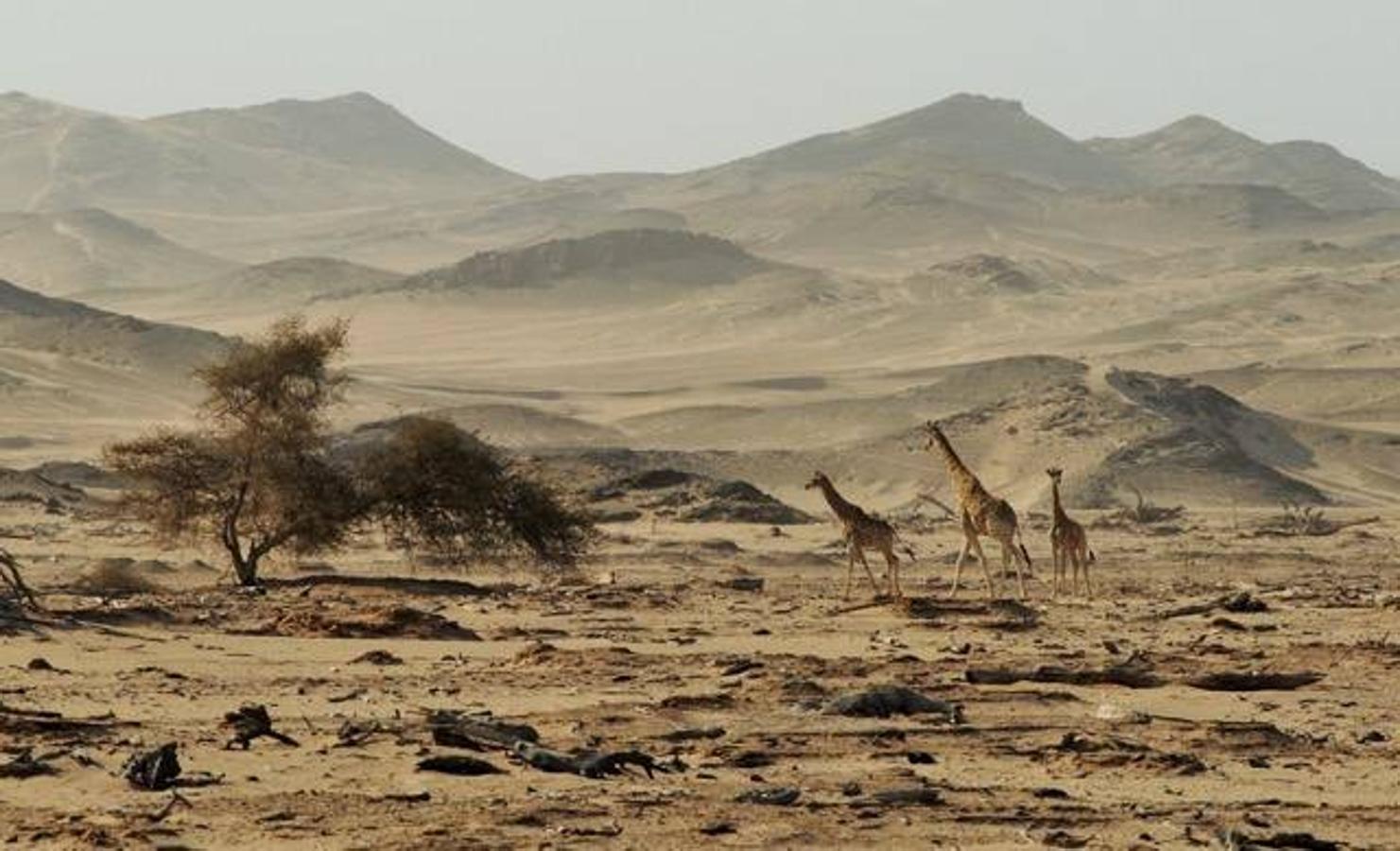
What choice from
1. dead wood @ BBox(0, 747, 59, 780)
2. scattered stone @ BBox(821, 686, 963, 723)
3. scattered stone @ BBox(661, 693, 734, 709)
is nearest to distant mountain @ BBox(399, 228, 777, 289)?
scattered stone @ BBox(661, 693, 734, 709)

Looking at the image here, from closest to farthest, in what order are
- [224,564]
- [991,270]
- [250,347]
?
1. [250,347]
2. [224,564]
3. [991,270]

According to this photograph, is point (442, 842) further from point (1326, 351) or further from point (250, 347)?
point (1326, 351)

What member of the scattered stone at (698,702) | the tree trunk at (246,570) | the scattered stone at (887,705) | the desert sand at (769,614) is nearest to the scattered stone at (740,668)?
the desert sand at (769,614)

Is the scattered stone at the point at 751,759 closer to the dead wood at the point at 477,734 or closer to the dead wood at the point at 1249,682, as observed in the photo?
the dead wood at the point at 477,734

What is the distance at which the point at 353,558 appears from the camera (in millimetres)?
32156

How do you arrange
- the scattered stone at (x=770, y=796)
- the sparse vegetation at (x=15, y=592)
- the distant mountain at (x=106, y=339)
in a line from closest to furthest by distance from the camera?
the scattered stone at (x=770, y=796) < the sparse vegetation at (x=15, y=592) < the distant mountain at (x=106, y=339)

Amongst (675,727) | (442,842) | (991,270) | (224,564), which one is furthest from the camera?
(991,270)

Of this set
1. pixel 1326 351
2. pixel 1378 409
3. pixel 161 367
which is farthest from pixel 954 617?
pixel 1326 351

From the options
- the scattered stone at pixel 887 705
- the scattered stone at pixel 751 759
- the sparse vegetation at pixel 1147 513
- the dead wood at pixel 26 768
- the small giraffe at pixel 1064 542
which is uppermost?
the dead wood at pixel 26 768

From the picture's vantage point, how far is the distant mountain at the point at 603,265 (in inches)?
4847

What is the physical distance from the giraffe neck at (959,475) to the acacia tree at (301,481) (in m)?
4.52

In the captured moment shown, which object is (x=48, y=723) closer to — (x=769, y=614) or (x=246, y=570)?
(x=769, y=614)

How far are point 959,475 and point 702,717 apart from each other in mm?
11174

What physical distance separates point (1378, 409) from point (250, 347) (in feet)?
159
